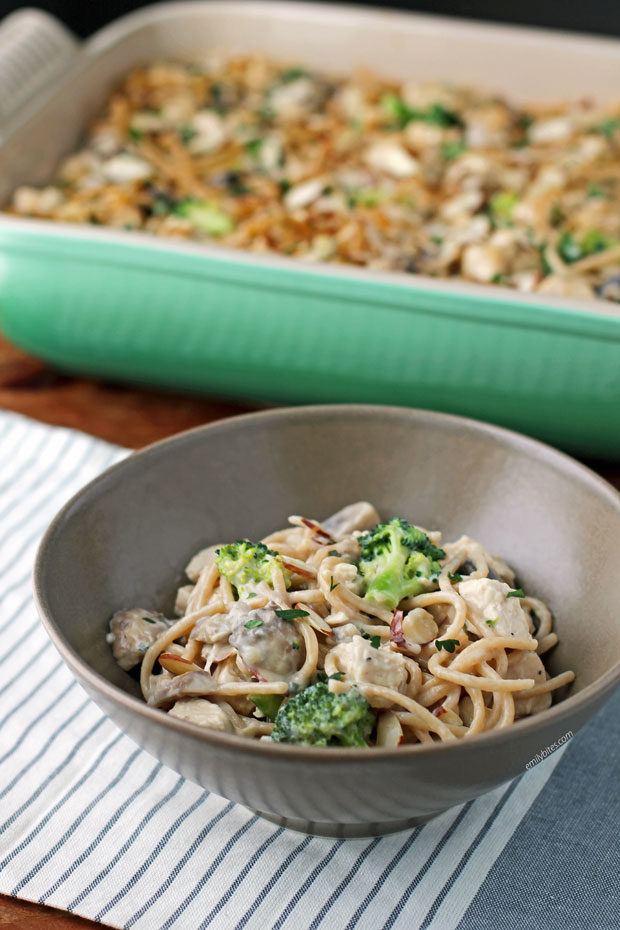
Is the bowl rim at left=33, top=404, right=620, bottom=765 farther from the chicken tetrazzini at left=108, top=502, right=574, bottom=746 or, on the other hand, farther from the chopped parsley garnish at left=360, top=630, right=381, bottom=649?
the chopped parsley garnish at left=360, top=630, right=381, bottom=649

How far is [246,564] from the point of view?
1.32 metres

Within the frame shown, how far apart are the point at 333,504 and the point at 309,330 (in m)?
0.45

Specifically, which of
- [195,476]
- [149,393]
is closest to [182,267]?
[149,393]

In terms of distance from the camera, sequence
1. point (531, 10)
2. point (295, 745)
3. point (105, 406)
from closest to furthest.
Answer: point (295, 745) → point (105, 406) → point (531, 10)

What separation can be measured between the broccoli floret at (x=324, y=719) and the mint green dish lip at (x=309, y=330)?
0.85 m

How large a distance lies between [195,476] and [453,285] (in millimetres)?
582

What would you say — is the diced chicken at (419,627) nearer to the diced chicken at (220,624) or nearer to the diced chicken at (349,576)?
the diced chicken at (349,576)

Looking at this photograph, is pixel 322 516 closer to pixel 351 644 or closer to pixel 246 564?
pixel 246 564

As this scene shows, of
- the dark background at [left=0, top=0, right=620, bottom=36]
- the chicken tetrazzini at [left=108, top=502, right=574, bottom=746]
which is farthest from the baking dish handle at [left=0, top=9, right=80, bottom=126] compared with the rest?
the chicken tetrazzini at [left=108, top=502, right=574, bottom=746]

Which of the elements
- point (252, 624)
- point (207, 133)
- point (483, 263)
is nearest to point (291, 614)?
point (252, 624)

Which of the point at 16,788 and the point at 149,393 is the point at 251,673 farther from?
the point at 149,393

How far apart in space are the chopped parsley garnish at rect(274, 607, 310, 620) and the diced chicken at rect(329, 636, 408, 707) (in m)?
0.06

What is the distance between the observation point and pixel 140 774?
134 cm

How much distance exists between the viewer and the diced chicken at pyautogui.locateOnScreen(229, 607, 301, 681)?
1211mm
